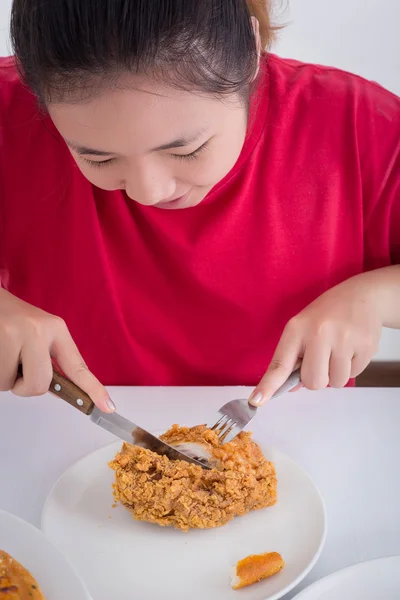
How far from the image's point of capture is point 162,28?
775 millimetres

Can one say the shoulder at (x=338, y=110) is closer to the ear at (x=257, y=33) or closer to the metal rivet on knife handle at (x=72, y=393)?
the ear at (x=257, y=33)

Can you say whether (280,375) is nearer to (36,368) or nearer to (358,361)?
(358,361)

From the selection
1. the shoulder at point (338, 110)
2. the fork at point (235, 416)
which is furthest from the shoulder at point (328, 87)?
the fork at point (235, 416)

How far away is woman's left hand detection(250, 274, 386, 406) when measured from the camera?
1005 millimetres

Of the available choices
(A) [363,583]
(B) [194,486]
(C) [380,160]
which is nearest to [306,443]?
(B) [194,486]

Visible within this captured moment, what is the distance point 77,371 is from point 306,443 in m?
0.36

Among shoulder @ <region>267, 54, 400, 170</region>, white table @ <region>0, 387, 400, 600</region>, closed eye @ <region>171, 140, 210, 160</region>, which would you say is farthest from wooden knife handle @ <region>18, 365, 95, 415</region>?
shoulder @ <region>267, 54, 400, 170</region>

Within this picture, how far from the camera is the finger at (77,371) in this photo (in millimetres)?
954

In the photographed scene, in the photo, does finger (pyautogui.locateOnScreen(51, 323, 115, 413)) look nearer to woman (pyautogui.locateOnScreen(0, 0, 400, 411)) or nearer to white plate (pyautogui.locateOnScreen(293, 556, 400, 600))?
woman (pyautogui.locateOnScreen(0, 0, 400, 411))

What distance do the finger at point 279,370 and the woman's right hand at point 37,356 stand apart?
0.66 feet

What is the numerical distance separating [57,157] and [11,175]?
3.9 inches

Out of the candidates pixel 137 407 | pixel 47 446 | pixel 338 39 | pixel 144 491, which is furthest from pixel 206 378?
pixel 338 39

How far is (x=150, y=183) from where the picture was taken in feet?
2.88

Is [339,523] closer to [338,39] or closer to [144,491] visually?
[144,491]
